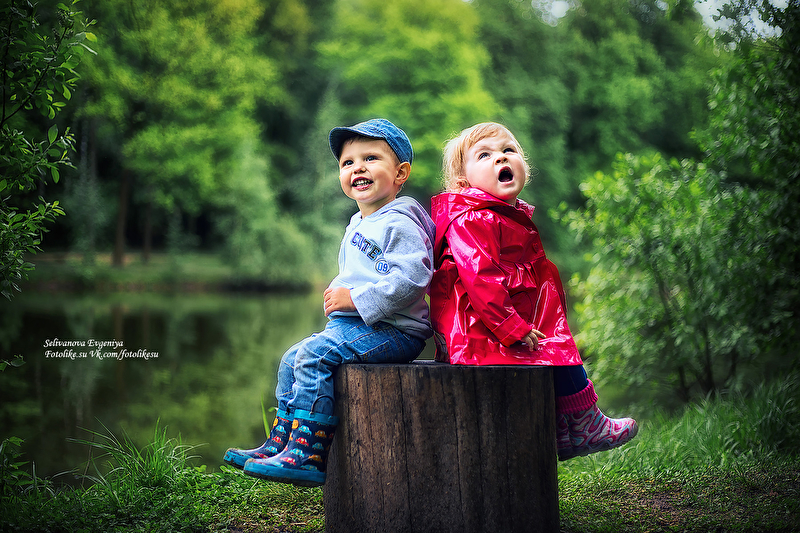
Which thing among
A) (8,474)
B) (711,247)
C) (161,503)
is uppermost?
(711,247)

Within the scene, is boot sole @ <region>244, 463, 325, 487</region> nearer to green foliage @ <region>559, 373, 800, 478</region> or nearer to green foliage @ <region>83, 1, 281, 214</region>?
green foliage @ <region>559, 373, 800, 478</region>

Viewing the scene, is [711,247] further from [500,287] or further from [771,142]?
[500,287]

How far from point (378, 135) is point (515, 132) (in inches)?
927

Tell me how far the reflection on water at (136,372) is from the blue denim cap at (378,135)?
2.57 metres

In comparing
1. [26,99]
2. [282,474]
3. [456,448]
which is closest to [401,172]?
[456,448]

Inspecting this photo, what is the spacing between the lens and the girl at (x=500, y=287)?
2.74 meters

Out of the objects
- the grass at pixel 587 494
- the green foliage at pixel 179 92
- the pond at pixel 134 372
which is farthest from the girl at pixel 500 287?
the green foliage at pixel 179 92

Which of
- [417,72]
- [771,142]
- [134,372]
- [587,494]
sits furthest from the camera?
[417,72]

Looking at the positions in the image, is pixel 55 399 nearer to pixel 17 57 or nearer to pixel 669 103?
pixel 17 57

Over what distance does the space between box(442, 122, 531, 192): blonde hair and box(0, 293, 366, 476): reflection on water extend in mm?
2783

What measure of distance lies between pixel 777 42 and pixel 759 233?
1356 mm

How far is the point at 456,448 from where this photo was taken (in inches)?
102

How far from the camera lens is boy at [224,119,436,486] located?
8.73 ft

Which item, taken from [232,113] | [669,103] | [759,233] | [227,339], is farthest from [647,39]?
[759,233]
